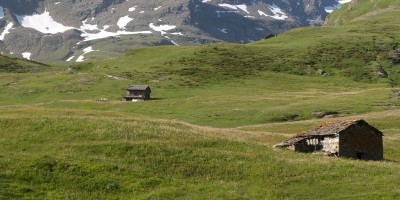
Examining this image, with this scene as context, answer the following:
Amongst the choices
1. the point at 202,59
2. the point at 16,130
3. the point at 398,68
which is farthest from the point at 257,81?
the point at 16,130

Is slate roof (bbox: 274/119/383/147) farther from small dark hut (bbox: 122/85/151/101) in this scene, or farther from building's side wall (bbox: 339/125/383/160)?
small dark hut (bbox: 122/85/151/101)

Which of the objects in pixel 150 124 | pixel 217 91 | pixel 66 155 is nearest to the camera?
pixel 66 155

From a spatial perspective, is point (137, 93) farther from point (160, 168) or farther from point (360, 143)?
point (160, 168)

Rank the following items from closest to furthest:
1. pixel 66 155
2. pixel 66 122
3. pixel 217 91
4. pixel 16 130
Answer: pixel 66 155, pixel 16 130, pixel 66 122, pixel 217 91

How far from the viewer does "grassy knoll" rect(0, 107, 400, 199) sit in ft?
121

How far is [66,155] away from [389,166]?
83.6 ft

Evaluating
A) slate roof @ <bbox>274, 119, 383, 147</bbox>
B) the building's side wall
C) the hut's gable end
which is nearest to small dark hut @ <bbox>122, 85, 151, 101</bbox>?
slate roof @ <bbox>274, 119, 383, 147</bbox>

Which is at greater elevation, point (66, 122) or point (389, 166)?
point (66, 122)

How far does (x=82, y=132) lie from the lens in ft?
164

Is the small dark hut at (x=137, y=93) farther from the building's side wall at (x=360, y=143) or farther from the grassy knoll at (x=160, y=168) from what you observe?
the building's side wall at (x=360, y=143)

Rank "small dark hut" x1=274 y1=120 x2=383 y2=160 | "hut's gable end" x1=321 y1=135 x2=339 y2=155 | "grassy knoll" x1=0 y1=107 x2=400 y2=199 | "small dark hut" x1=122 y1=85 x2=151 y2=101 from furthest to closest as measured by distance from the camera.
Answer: "small dark hut" x1=122 y1=85 x2=151 y2=101 → "small dark hut" x1=274 y1=120 x2=383 y2=160 → "hut's gable end" x1=321 y1=135 x2=339 y2=155 → "grassy knoll" x1=0 y1=107 x2=400 y2=199

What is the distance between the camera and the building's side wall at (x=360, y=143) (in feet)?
171

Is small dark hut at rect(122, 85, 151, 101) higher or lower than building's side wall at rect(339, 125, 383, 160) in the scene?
higher

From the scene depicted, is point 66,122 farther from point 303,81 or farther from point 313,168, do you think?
point 303,81
